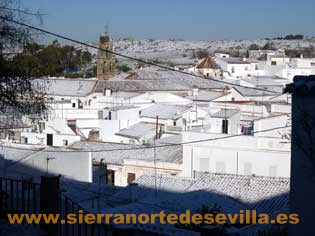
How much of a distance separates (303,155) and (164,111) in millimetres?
23684

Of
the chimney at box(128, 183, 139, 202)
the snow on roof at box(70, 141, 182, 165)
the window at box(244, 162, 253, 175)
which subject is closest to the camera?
the chimney at box(128, 183, 139, 202)

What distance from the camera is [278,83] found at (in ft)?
154

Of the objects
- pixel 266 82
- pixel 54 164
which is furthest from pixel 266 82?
pixel 54 164

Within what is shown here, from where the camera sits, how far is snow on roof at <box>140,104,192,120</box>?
28.1m

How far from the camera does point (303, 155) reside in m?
5.37

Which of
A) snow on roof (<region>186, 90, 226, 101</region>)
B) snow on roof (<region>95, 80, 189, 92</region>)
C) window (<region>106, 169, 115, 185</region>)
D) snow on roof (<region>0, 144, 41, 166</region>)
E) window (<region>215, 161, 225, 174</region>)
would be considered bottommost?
window (<region>106, 169, 115, 185</region>)

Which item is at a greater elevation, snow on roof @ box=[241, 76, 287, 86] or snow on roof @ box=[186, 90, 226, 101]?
snow on roof @ box=[241, 76, 287, 86]

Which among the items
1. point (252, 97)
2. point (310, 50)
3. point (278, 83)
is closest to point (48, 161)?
point (252, 97)

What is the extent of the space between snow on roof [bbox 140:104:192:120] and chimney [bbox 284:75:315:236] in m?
22.3

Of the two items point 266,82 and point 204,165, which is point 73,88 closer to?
point 266,82

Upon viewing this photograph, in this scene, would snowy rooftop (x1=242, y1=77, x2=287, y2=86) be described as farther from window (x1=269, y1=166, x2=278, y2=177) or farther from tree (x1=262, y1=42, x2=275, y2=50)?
tree (x1=262, y1=42, x2=275, y2=50)

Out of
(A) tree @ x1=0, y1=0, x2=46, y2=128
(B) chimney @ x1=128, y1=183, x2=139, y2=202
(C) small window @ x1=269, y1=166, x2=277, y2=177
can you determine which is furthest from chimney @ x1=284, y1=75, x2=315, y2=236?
(C) small window @ x1=269, y1=166, x2=277, y2=177

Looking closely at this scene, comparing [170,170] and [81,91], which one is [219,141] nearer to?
[170,170]

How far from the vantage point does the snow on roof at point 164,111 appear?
28.1 meters
